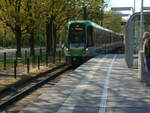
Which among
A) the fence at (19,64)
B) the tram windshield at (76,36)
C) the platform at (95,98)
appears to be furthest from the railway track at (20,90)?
the tram windshield at (76,36)

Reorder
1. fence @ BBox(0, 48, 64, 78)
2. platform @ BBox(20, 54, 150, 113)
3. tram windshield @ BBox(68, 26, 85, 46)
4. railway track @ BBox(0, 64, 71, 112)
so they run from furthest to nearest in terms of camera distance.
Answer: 1. tram windshield @ BBox(68, 26, 85, 46)
2. fence @ BBox(0, 48, 64, 78)
3. railway track @ BBox(0, 64, 71, 112)
4. platform @ BBox(20, 54, 150, 113)

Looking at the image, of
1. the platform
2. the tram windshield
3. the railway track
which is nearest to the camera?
the platform

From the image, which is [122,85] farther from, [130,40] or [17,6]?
[17,6]

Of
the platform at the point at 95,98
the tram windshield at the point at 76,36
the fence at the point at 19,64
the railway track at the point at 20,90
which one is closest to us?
the platform at the point at 95,98

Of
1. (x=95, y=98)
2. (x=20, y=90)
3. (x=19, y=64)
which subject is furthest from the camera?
(x=19, y=64)

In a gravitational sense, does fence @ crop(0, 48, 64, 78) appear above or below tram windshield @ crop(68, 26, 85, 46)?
below

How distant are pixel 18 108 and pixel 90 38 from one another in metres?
21.0

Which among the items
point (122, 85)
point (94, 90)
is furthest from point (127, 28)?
point (94, 90)

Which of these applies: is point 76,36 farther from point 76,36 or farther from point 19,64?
point 19,64

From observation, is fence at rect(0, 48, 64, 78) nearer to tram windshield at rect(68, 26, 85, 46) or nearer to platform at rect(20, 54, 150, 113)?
tram windshield at rect(68, 26, 85, 46)

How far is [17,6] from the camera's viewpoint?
119 ft

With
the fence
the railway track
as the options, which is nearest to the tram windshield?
the fence

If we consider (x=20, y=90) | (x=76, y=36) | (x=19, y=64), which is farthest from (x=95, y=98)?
(x=76, y=36)

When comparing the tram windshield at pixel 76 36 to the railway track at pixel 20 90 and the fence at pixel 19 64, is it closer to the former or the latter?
the fence at pixel 19 64
